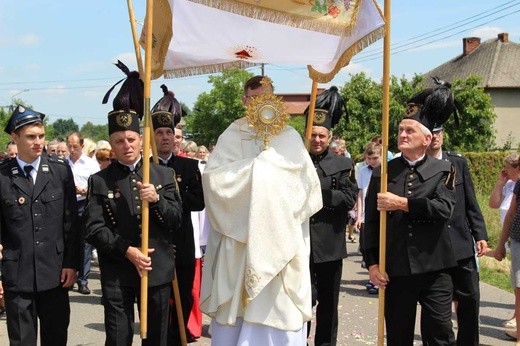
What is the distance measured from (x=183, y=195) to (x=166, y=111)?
830 mm

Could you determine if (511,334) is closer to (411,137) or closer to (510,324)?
(510,324)

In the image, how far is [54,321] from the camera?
16.7 feet

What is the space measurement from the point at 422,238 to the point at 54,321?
2.85 m

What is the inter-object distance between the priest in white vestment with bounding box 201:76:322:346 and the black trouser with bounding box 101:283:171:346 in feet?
1.40

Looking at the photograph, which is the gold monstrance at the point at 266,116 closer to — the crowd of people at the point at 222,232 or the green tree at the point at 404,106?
the crowd of people at the point at 222,232

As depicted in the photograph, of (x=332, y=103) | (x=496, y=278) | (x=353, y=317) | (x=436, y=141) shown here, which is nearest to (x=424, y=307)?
(x=436, y=141)

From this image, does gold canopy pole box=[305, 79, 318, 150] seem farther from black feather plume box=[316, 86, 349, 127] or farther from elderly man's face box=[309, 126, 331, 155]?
black feather plume box=[316, 86, 349, 127]

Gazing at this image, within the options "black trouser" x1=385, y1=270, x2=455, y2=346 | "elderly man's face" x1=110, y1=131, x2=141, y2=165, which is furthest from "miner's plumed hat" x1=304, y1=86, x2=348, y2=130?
"elderly man's face" x1=110, y1=131, x2=141, y2=165

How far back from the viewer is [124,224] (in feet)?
15.8

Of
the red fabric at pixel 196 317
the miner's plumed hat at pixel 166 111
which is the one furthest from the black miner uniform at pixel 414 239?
the red fabric at pixel 196 317

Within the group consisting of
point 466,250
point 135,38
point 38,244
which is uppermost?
point 135,38

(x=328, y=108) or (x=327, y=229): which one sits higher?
(x=328, y=108)

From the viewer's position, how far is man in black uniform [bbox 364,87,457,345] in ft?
16.3

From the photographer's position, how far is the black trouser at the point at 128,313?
4742 mm
